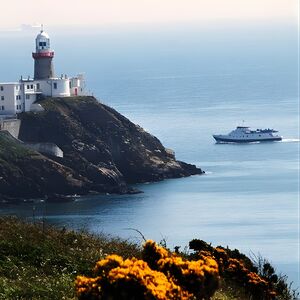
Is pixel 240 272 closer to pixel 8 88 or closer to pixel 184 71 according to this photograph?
pixel 8 88

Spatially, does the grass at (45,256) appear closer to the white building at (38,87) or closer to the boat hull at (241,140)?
the white building at (38,87)

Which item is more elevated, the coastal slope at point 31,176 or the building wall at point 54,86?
the building wall at point 54,86

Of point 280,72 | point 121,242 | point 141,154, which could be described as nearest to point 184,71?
point 280,72

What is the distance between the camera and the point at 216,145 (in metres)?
85.6

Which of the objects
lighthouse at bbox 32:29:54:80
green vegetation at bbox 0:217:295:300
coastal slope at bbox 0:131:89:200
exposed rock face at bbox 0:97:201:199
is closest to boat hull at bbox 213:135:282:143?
Result: exposed rock face at bbox 0:97:201:199

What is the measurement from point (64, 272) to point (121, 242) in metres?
1.89

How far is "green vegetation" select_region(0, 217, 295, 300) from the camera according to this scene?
36.3 feet

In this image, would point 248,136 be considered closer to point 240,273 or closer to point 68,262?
point 240,273

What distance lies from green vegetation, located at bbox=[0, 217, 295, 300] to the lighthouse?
56810 mm

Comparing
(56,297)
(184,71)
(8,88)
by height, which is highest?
(184,71)

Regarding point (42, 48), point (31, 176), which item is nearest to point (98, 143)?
point (42, 48)

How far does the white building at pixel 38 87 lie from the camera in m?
68.5

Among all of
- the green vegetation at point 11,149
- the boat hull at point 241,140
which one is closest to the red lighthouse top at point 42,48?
the green vegetation at point 11,149

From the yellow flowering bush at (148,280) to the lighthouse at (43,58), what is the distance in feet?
201
